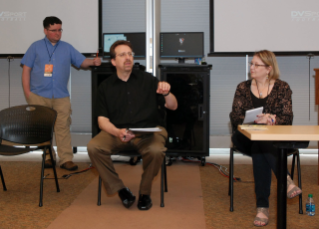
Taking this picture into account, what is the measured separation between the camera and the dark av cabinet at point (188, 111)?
3758 millimetres

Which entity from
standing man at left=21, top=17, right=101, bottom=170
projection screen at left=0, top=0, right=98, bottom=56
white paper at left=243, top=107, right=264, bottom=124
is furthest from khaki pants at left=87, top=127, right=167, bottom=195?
projection screen at left=0, top=0, right=98, bottom=56

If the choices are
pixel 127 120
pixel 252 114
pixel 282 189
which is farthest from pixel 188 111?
pixel 282 189

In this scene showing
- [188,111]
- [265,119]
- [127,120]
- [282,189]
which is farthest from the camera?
[188,111]

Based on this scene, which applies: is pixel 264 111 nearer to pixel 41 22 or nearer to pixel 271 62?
pixel 271 62

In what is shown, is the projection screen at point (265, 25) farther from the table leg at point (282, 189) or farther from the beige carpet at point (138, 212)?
the table leg at point (282, 189)

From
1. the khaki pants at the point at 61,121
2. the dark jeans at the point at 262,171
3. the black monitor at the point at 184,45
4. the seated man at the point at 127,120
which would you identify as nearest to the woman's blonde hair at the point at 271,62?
the dark jeans at the point at 262,171

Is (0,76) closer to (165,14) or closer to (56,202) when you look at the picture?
(165,14)

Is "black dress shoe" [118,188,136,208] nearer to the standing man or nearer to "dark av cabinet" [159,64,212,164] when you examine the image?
Result: the standing man

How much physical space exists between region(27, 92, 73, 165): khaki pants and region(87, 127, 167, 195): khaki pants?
1.42 metres

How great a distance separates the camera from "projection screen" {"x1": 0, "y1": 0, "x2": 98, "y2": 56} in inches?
163

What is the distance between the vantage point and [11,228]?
2.06 meters

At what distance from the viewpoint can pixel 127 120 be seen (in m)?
2.53

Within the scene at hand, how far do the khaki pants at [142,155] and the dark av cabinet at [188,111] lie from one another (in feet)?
4.54

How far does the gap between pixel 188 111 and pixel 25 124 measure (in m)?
1.79
